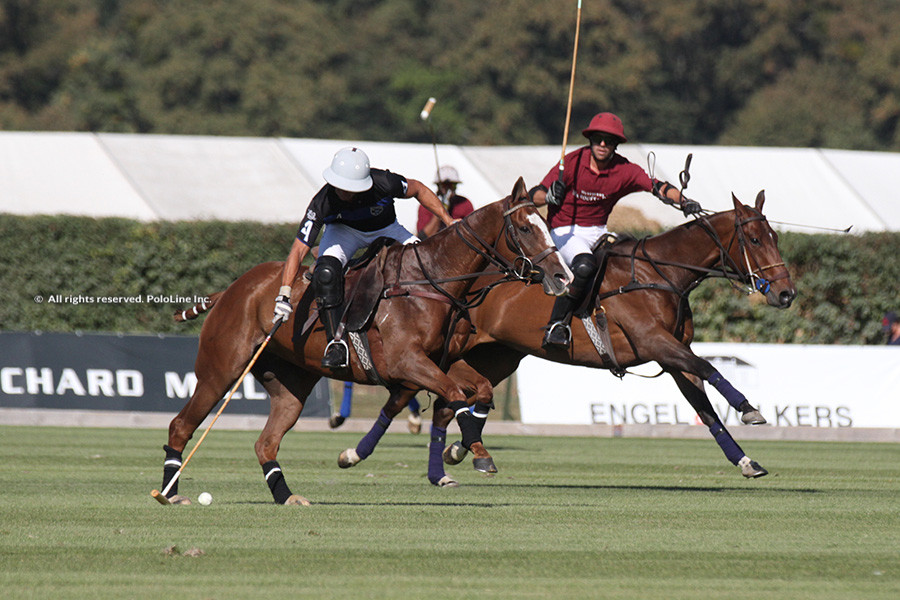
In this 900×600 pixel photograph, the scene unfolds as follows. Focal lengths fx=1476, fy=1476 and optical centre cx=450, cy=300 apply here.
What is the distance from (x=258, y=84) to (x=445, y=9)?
11.2 metres

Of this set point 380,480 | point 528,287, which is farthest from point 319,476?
point 528,287

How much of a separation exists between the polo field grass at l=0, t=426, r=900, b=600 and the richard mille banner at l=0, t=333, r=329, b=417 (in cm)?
472

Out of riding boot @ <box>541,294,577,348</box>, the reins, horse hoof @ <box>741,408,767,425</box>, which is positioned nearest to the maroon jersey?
riding boot @ <box>541,294,577,348</box>

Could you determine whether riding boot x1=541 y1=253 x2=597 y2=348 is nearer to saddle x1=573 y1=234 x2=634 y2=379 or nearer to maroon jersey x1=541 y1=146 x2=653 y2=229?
saddle x1=573 y1=234 x2=634 y2=379

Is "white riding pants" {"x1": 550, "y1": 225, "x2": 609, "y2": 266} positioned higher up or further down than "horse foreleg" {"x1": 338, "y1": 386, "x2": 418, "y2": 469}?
higher up

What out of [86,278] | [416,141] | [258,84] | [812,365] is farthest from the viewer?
[416,141]

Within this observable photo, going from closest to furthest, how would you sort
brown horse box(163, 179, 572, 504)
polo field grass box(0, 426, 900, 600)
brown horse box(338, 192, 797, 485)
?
polo field grass box(0, 426, 900, 600) → brown horse box(163, 179, 572, 504) → brown horse box(338, 192, 797, 485)

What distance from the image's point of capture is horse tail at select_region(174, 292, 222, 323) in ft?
31.2

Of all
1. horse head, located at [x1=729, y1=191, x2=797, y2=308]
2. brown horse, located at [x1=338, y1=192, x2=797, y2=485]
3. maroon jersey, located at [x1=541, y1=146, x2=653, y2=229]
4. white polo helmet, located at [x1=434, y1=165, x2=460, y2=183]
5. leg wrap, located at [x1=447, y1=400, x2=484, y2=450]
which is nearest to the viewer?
leg wrap, located at [x1=447, y1=400, x2=484, y2=450]

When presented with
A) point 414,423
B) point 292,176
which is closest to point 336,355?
point 414,423

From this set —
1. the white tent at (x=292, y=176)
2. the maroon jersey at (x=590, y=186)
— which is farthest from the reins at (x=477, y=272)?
the white tent at (x=292, y=176)

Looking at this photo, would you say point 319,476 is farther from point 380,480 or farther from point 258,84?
point 258,84

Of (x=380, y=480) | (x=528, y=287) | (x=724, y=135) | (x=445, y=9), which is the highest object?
(x=445, y=9)

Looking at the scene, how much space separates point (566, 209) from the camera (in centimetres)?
1071
